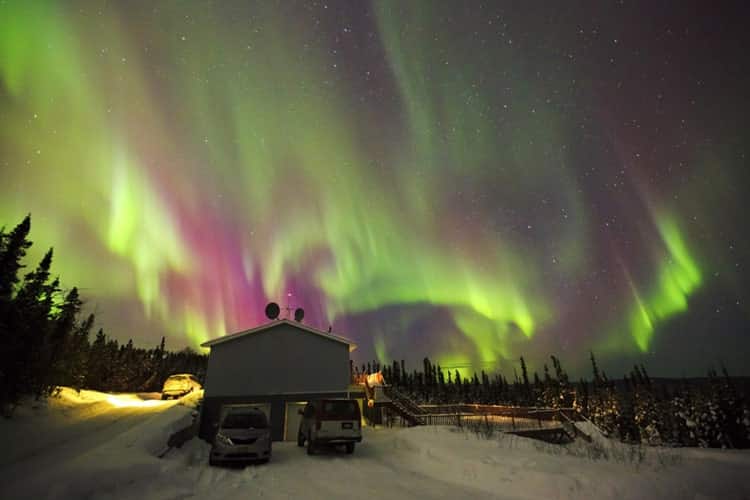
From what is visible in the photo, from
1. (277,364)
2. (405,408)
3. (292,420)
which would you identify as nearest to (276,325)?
(277,364)

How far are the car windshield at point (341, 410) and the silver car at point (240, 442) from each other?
259 cm

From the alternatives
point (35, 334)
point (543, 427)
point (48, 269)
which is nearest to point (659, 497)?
point (543, 427)

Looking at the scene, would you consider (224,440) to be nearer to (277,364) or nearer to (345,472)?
(345,472)

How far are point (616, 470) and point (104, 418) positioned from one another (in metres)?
22.8

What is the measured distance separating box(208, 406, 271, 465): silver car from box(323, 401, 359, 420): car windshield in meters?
2.59

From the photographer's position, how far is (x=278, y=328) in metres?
26.4

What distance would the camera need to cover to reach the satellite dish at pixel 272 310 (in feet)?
96.9

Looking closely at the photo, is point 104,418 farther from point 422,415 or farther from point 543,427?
point 543,427

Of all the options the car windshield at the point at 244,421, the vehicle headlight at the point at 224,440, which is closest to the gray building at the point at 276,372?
the car windshield at the point at 244,421

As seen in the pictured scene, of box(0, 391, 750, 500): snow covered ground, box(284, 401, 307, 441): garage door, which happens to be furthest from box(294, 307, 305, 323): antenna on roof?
box(0, 391, 750, 500): snow covered ground

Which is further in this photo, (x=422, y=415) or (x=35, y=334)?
(x=422, y=415)

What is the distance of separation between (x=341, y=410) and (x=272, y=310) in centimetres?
1632

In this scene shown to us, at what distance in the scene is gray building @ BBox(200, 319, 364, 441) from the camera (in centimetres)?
2416

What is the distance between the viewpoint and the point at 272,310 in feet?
97.7
